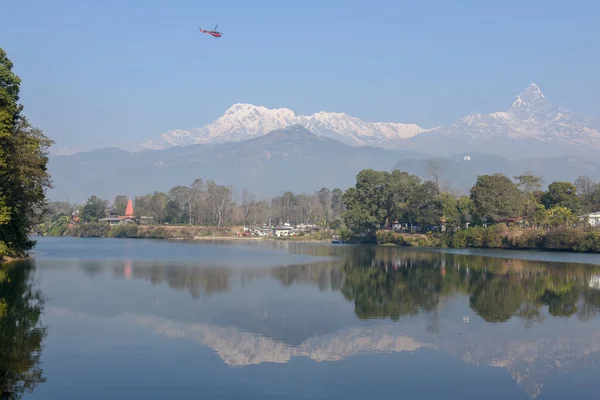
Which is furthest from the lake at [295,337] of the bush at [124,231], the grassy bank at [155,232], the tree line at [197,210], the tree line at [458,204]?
the tree line at [197,210]

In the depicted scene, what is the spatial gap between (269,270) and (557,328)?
89.7ft

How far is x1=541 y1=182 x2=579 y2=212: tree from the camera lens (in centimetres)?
9706

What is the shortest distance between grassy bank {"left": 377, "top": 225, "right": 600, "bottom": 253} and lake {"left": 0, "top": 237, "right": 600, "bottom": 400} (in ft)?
110

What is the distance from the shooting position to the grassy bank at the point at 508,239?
74.6 m

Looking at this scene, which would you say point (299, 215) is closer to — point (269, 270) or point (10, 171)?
point (269, 270)

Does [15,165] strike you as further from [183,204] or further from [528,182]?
[183,204]

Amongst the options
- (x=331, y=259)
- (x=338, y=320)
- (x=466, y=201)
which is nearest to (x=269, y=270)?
(x=331, y=259)

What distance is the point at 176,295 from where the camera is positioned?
34375 millimetres

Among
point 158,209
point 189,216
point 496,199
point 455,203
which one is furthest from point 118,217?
point 496,199

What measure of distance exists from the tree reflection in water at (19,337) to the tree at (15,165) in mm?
6511

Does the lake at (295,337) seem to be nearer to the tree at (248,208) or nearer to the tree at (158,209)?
the tree at (158,209)

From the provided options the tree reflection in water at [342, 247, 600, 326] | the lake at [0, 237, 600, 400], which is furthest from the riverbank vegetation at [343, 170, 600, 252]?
the lake at [0, 237, 600, 400]

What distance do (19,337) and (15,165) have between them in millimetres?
21494

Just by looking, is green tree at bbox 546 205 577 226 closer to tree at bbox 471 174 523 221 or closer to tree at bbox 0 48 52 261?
tree at bbox 471 174 523 221
